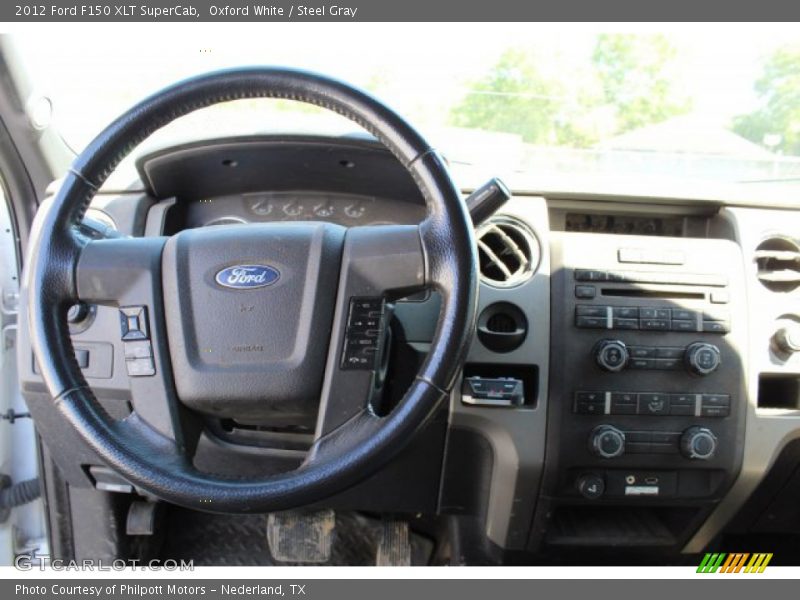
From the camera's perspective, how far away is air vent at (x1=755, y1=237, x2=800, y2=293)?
1.51m

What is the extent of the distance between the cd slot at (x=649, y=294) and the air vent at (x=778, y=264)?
8.4 inches

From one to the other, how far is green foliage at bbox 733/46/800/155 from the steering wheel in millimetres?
1491

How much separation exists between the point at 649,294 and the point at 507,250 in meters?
0.36

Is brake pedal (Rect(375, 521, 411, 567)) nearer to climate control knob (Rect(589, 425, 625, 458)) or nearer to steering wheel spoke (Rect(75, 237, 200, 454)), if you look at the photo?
climate control knob (Rect(589, 425, 625, 458))

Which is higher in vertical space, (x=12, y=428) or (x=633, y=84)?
(x=633, y=84)

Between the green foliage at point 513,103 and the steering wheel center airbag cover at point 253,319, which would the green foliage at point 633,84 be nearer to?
the green foliage at point 513,103

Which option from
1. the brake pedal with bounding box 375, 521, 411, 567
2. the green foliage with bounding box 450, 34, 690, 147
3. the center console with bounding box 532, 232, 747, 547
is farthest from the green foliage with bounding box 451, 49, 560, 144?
the brake pedal with bounding box 375, 521, 411, 567

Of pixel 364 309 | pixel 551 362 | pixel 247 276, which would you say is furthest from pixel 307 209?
pixel 551 362

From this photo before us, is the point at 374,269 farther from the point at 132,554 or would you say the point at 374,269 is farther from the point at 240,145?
the point at 132,554

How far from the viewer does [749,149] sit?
1948 millimetres

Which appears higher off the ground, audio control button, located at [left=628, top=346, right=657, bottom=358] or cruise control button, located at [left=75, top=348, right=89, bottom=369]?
cruise control button, located at [left=75, top=348, right=89, bottom=369]

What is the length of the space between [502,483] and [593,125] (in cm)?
131

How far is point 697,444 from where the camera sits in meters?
1.41

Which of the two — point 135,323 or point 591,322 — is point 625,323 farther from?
point 135,323
